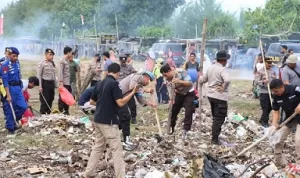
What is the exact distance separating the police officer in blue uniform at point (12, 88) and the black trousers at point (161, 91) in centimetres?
615

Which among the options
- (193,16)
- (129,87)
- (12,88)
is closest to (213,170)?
(129,87)

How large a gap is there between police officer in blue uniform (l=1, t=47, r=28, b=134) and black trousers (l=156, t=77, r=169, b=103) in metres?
6.15

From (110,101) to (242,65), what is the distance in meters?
25.4

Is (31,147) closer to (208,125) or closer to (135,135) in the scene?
(135,135)

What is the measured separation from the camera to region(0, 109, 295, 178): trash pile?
679 cm

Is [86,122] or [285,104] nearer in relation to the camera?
[285,104]

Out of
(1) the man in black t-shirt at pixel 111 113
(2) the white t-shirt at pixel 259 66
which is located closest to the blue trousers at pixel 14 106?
(1) the man in black t-shirt at pixel 111 113

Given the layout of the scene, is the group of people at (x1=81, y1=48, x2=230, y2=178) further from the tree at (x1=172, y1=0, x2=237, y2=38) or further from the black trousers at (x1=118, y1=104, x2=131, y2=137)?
the tree at (x1=172, y1=0, x2=237, y2=38)

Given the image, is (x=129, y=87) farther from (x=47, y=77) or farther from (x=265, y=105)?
(x=265, y=105)

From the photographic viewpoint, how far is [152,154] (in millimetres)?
7812

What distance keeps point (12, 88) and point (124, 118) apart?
9.07 feet

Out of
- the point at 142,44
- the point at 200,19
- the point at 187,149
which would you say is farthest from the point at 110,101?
the point at 200,19

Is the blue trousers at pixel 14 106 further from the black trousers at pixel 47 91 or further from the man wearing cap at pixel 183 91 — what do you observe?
the man wearing cap at pixel 183 91

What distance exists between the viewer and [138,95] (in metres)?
8.88
